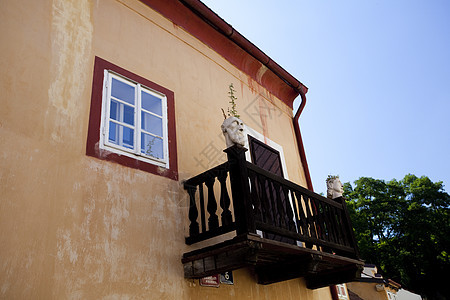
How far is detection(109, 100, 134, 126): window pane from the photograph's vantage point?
541 cm

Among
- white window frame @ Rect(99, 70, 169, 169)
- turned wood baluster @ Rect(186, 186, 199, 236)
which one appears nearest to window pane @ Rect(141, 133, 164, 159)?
white window frame @ Rect(99, 70, 169, 169)

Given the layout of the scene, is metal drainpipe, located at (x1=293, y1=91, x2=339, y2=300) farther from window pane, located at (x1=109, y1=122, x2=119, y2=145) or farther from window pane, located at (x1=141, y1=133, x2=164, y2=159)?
window pane, located at (x1=109, y1=122, x2=119, y2=145)

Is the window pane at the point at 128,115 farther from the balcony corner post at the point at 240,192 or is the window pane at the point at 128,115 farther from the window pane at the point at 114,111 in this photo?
the balcony corner post at the point at 240,192

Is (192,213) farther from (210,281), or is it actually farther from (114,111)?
(114,111)

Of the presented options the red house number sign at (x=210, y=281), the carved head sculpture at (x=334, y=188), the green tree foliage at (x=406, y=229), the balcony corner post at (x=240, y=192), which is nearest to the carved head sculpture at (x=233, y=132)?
the balcony corner post at (x=240, y=192)

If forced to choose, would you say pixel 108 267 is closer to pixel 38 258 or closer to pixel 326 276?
pixel 38 258

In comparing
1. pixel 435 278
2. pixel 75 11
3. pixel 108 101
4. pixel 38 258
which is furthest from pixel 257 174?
pixel 435 278

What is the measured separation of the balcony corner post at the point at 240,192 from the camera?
4656 millimetres

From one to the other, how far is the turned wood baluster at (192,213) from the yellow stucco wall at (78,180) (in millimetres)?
119

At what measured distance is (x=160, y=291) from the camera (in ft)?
15.3

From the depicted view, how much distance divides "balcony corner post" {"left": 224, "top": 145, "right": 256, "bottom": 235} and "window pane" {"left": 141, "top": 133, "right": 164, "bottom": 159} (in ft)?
3.99

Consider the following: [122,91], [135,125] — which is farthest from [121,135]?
[122,91]

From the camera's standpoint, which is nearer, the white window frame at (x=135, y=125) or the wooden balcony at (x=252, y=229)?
the wooden balcony at (x=252, y=229)

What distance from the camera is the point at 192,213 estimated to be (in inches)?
214
